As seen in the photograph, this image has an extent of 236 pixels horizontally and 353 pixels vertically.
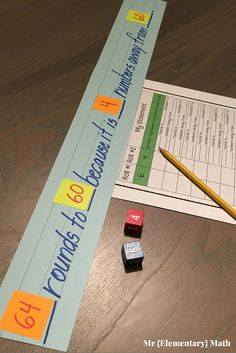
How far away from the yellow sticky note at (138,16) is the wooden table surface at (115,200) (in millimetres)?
37

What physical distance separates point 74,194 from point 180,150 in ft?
0.65

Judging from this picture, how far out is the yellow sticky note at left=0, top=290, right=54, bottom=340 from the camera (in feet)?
1.57

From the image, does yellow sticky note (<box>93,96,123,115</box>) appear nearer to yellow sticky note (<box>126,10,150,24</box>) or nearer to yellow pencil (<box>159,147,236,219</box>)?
yellow pencil (<box>159,147,236,219</box>)

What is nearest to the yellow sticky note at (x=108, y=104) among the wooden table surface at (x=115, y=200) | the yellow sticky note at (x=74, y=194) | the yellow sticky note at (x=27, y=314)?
the wooden table surface at (x=115, y=200)

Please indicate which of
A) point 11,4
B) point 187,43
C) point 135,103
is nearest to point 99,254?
point 135,103

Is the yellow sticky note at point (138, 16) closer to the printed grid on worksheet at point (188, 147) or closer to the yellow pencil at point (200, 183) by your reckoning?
the printed grid on worksheet at point (188, 147)

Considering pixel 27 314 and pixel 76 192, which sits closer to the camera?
pixel 27 314

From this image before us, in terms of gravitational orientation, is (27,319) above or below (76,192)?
below

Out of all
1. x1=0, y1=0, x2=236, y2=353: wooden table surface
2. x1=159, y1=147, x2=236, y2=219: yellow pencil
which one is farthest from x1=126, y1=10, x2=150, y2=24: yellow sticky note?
x1=159, y1=147, x2=236, y2=219: yellow pencil

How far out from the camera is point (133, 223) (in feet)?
1.87

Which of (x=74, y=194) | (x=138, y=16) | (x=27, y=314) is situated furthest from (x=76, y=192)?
(x=138, y=16)

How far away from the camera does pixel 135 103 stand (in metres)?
0.75

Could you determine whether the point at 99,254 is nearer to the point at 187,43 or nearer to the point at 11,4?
the point at 187,43

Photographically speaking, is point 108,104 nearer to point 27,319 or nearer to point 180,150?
point 180,150
